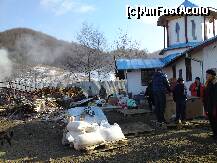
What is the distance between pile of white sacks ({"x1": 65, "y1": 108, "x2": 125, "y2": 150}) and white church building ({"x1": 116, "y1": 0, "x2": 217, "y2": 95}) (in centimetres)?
1280

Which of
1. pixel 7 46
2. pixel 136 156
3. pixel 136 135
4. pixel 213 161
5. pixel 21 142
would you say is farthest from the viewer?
pixel 7 46

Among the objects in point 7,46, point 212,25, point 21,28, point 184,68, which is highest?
point 21,28

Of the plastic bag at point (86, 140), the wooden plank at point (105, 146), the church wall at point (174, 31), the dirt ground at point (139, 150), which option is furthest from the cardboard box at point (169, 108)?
the church wall at point (174, 31)

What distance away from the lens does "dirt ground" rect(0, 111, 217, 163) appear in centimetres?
812

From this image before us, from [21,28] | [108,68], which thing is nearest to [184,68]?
[108,68]

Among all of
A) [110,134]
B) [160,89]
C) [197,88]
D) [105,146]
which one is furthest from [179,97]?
[105,146]

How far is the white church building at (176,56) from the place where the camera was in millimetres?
23703

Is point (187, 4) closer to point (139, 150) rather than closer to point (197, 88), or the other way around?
point (197, 88)

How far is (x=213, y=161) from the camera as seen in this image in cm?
738

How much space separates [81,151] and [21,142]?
3309mm

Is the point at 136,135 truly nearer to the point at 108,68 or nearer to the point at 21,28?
the point at 108,68

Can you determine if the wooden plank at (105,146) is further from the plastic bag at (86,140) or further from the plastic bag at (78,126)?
the plastic bag at (78,126)

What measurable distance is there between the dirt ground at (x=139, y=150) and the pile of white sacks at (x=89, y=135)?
276 mm

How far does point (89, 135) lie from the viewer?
374 inches
